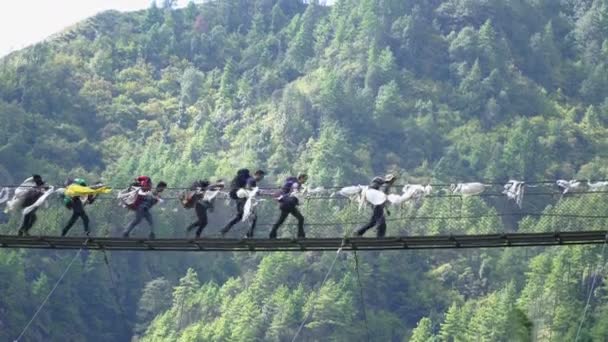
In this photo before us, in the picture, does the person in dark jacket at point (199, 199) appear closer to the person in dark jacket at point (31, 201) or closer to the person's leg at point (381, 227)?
the person in dark jacket at point (31, 201)

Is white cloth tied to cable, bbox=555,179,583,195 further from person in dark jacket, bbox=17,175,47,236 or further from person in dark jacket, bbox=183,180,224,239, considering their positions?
person in dark jacket, bbox=17,175,47,236

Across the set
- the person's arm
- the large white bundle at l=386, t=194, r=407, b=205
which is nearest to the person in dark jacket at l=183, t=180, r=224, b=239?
the person's arm

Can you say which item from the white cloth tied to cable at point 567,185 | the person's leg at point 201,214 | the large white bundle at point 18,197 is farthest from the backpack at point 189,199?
the white cloth tied to cable at point 567,185

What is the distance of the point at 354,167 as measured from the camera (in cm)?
18962

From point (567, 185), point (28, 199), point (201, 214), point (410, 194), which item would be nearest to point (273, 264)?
point (28, 199)

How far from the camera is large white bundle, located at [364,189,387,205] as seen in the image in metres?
45.1

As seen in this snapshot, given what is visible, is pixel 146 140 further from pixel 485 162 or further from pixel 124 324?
pixel 124 324

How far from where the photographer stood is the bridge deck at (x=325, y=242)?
136 feet

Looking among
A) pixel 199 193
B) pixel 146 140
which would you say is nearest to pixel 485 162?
pixel 146 140

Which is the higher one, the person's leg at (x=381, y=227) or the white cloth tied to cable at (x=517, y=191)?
the white cloth tied to cable at (x=517, y=191)

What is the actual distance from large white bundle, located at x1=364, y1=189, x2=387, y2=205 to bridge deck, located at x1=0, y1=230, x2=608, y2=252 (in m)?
2.24

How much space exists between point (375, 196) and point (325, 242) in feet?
9.37

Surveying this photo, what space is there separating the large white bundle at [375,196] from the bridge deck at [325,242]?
7.33 ft

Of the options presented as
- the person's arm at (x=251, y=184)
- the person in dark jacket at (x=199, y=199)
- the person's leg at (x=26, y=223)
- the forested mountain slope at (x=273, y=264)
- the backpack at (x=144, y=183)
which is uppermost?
the person's arm at (x=251, y=184)
